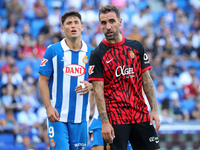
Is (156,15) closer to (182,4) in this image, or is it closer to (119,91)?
(182,4)

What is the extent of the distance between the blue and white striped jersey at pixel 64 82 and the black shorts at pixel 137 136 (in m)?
1.36

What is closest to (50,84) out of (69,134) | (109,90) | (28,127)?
(69,134)

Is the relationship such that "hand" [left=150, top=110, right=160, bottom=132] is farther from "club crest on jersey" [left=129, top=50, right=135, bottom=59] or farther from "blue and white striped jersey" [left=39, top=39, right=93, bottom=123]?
"blue and white striped jersey" [left=39, top=39, right=93, bottom=123]

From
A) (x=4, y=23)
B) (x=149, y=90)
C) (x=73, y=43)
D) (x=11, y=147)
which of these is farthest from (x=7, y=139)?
(x=4, y=23)

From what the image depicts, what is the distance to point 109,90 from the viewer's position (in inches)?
187

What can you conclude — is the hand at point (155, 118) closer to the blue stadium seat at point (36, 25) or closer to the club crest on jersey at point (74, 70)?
the club crest on jersey at point (74, 70)

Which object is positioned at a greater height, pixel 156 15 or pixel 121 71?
pixel 156 15

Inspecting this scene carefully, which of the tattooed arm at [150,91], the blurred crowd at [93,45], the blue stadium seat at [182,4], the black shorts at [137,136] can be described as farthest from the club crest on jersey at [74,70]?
the blue stadium seat at [182,4]

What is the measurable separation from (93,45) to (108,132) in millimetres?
9813

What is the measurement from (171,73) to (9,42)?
602 centimetres

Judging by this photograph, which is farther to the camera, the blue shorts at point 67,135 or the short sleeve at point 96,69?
the blue shorts at point 67,135

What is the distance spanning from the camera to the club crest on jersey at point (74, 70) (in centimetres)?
592

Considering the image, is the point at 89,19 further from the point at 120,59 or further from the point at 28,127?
the point at 120,59

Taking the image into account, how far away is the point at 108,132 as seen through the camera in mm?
4512
